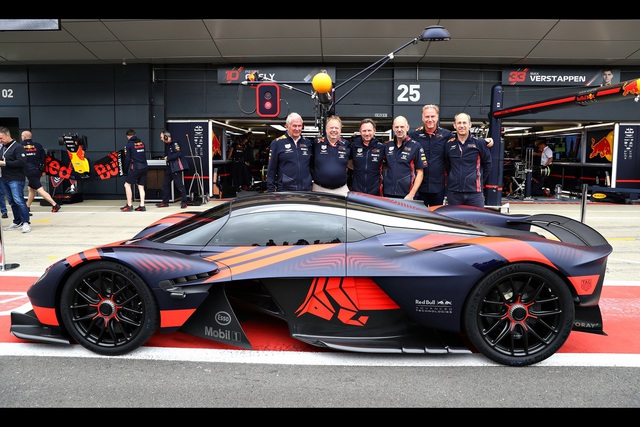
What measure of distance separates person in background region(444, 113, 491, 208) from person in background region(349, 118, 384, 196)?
804 millimetres

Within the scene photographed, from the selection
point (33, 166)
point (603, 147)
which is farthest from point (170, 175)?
point (603, 147)

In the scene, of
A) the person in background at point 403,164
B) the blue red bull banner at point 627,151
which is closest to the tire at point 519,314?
the person in background at point 403,164

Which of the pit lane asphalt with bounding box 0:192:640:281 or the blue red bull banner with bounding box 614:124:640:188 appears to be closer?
the pit lane asphalt with bounding box 0:192:640:281

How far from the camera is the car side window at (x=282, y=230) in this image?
124 inches

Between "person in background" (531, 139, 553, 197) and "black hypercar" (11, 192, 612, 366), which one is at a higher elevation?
"person in background" (531, 139, 553, 197)

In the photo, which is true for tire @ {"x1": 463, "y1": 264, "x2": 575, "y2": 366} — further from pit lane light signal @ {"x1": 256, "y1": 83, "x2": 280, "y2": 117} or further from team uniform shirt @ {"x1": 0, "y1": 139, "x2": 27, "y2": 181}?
team uniform shirt @ {"x1": 0, "y1": 139, "x2": 27, "y2": 181}

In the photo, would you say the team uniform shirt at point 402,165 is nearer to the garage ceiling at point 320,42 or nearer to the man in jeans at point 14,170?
the man in jeans at point 14,170

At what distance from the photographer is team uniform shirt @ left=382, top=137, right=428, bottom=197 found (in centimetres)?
544

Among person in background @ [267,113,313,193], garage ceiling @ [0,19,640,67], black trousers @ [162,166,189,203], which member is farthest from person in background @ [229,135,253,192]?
person in background @ [267,113,313,193]

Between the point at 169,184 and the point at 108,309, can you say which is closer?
the point at 108,309

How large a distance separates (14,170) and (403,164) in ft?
21.6

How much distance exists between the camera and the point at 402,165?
17.9ft

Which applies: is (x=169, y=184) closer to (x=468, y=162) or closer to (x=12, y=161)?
(x=12, y=161)
